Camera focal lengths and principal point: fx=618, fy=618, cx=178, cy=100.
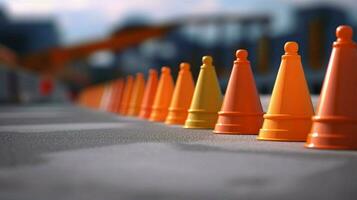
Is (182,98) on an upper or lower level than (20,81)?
upper

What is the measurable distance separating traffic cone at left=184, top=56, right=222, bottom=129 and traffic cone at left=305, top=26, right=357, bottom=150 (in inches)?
115

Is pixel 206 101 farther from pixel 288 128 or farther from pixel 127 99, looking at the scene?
pixel 127 99

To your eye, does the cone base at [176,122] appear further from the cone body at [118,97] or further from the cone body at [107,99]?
the cone body at [107,99]

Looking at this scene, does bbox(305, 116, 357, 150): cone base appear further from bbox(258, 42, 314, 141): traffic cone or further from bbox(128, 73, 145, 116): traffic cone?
bbox(128, 73, 145, 116): traffic cone

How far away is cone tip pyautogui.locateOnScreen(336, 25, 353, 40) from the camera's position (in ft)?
15.7

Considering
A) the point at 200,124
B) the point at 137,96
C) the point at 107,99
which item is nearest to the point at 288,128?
the point at 200,124

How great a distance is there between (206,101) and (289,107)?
2.17 m

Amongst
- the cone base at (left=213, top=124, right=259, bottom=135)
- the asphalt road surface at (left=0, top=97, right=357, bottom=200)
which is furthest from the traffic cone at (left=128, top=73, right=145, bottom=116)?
the asphalt road surface at (left=0, top=97, right=357, bottom=200)

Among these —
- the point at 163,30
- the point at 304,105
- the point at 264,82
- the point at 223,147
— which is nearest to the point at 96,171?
the point at 223,147

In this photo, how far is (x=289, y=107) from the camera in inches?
219

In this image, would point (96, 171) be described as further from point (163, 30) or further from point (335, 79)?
point (163, 30)

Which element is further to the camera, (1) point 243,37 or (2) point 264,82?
(1) point 243,37

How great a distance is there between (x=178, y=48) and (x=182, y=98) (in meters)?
32.5

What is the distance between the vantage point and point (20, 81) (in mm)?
30375
